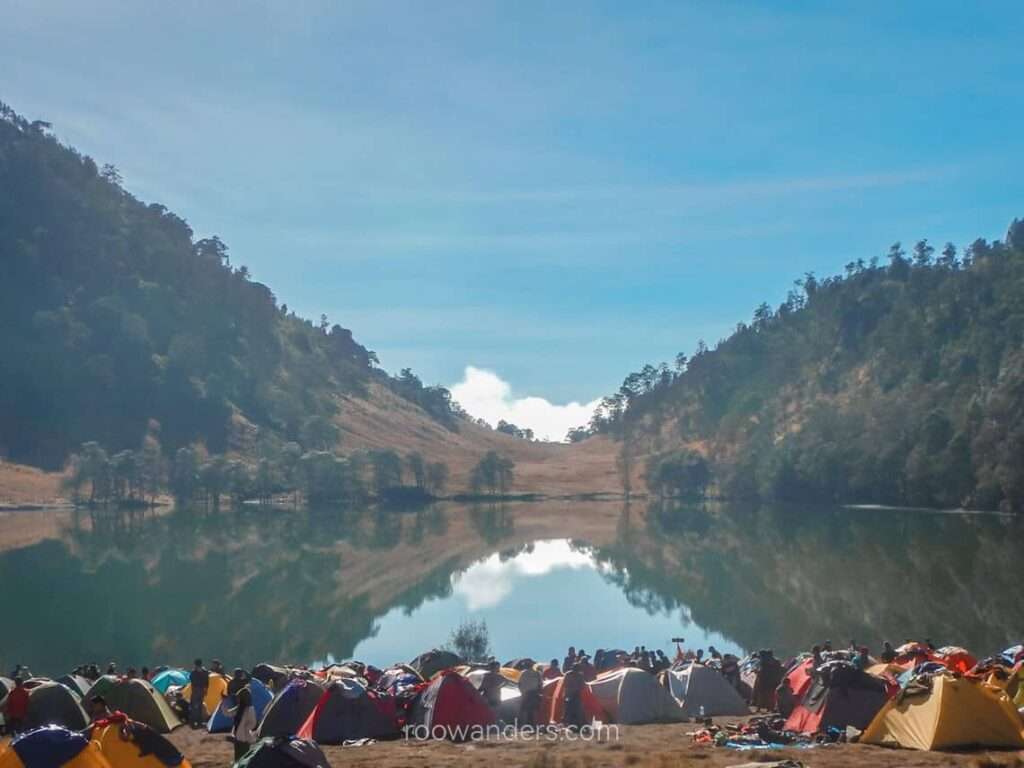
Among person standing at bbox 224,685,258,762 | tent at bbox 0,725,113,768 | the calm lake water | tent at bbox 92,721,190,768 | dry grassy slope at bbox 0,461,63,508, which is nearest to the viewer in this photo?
tent at bbox 0,725,113,768

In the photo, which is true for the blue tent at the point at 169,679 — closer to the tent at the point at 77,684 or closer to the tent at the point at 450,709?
the tent at the point at 77,684

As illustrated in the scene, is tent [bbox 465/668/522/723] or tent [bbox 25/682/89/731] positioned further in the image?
tent [bbox 465/668/522/723]

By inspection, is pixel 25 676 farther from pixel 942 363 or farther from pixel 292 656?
pixel 942 363

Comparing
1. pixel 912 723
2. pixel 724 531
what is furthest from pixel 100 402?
pixel 912 723

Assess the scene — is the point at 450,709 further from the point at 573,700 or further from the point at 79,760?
the point at 79,760

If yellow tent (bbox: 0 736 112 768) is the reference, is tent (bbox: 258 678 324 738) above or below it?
below

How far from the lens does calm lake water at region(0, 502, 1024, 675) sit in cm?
4256

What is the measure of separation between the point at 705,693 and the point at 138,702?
10.9 meters

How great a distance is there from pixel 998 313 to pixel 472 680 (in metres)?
126

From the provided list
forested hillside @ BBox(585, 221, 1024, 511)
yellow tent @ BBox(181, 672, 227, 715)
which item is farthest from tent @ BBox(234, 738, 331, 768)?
forested hillside @ BBox(585, 221, 1024, 511)

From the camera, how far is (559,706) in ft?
64.4

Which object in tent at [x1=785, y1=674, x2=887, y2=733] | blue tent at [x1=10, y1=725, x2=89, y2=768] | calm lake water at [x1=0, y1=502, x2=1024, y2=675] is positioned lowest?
calm lake water at [x1=0, y1=502, x2=1024, y2=675]

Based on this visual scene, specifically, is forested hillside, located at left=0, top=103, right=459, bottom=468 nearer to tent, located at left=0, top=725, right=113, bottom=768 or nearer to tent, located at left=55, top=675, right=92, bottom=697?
tent, located at left=55, top=675, right=92, bottom=697

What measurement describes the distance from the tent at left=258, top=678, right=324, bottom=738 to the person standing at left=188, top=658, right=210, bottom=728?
10.4ft
